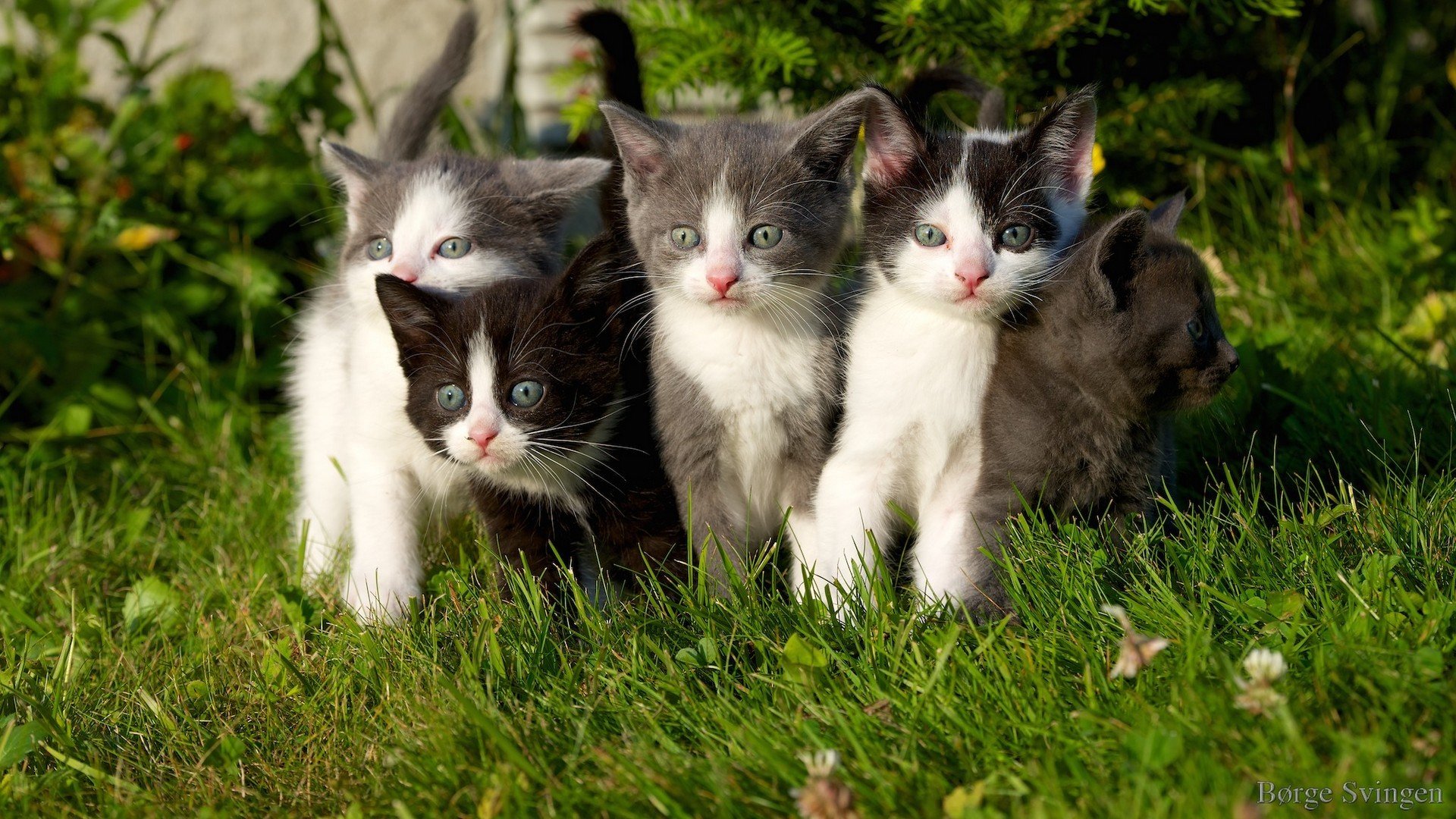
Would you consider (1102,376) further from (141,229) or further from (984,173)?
(141,229)

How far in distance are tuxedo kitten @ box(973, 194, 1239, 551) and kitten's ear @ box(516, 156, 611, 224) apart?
3.54 feet

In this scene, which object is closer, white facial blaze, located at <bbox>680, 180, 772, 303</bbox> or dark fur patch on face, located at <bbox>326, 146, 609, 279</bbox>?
white facial blaze, located at <bbox>680, 180, 772, 303</bbox>

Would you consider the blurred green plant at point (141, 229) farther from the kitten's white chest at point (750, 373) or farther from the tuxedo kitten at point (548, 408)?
the kitten's white chest at point (750, 373)

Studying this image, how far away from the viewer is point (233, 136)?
13.0ft

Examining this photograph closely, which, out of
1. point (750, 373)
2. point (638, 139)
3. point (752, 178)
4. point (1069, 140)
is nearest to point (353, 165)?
point (638, 139)

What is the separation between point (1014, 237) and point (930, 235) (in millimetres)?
163

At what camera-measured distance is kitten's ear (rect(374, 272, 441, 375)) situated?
2285 mm

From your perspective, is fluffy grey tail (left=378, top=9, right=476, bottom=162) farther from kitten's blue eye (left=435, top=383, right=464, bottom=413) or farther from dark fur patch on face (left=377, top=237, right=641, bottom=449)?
kitten's blue eye (left=435, top=383, right=464, bottom=413)

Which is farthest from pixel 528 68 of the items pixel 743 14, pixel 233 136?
pixel 743 14

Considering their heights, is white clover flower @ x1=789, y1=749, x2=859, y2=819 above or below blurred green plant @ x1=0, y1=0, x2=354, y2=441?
above

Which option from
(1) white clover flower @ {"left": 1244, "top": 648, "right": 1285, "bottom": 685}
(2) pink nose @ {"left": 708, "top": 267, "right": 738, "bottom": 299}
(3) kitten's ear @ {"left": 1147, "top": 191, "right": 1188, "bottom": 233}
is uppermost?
(3) kitten's ear @ {"left": 1147, "top": 191, "right": 1188, "bottom": 233}

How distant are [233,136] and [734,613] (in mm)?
2899

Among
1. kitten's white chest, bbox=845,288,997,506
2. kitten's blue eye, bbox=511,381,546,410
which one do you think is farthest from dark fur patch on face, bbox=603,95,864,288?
kitten's blue eye, bbox=511,381,546,410

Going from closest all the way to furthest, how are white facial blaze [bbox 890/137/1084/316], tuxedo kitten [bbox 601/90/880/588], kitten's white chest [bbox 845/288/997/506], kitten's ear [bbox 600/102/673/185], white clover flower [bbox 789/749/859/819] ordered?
white clover flower [bbox 789/749/859/819] → white facial blaze [bbox 890/137/1084/316] → kitten's white chest [bbox 845/288/997/506] → tuxedo kitten [bbox 601/90/880/588] → kitten's ear [bbox 600/102/673/185]
